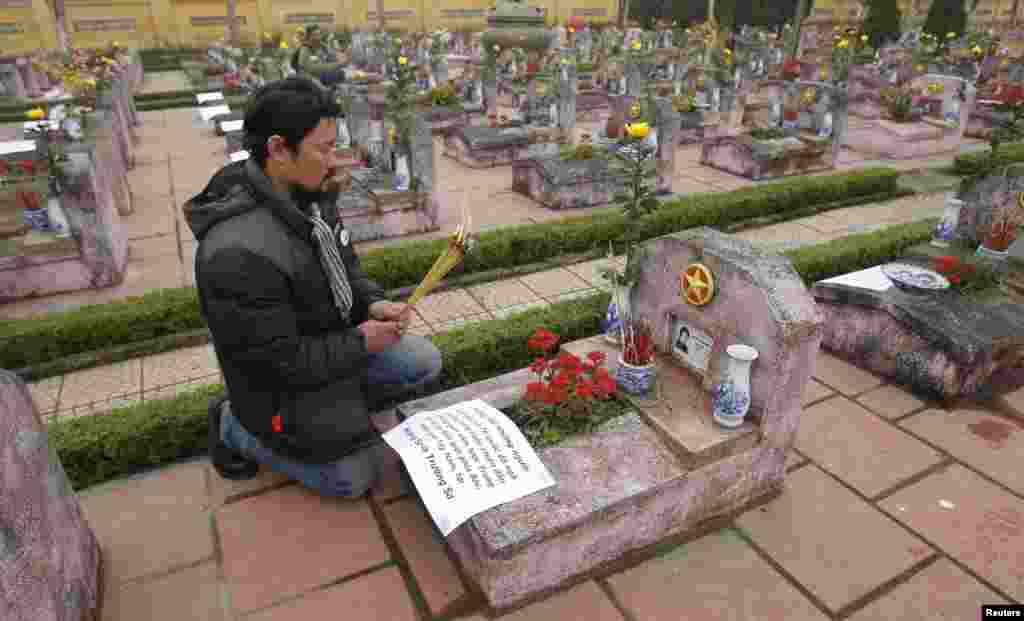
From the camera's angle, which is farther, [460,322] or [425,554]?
[460,322]

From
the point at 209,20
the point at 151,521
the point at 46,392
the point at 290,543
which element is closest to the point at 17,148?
the point at 46,392

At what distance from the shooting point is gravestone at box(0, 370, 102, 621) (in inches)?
86.9

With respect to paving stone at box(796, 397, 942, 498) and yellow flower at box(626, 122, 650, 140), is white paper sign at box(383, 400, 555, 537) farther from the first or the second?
paving stone at box(796, 397, 942, 498)

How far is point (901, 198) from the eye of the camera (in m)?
10.2

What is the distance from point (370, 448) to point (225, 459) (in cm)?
97

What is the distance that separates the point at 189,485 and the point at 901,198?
10814 millimetres

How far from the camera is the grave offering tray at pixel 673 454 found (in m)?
3.03

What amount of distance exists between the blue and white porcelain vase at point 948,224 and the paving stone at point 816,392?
2.33 meters

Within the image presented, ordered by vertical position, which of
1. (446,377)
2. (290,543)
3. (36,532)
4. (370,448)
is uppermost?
(36,532)

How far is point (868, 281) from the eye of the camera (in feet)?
17.3

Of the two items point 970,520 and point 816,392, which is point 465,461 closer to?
point 970,520

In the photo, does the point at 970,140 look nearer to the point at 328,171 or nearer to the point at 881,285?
the point at 881,285

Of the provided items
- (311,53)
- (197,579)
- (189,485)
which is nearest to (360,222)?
(189,485)

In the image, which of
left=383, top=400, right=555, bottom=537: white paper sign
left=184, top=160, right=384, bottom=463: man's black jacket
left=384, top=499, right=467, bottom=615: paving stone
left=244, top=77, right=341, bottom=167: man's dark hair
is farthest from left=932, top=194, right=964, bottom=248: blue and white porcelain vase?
left=244, top=77, right=341, bottom=167: man's dark hair
